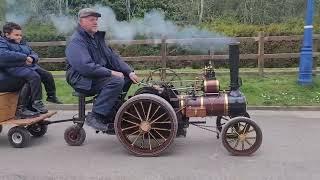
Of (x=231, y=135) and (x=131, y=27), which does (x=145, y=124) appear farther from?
(x=131, y=27)

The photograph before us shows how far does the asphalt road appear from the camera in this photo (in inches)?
231

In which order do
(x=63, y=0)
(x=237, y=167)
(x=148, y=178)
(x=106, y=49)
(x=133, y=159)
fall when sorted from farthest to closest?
1. (x=63, y=0)
2. (x=106, y=49)
3. (x=133, y=159)
4. (x=237, y=167)
5. (x=148, y=178)

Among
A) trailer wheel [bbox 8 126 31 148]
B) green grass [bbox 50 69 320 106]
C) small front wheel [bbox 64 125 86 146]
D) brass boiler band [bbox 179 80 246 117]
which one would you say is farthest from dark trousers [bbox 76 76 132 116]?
green grass [bbox 50 69 320 106]

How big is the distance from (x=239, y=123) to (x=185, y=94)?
821 millimetres

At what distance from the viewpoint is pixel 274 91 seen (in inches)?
460

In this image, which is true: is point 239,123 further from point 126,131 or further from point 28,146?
point 28,146

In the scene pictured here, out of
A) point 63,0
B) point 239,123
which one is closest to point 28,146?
point 239,123

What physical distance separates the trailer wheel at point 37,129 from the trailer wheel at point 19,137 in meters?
0.61

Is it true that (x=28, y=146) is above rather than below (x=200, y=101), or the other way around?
below

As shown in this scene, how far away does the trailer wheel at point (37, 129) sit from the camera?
7769mm

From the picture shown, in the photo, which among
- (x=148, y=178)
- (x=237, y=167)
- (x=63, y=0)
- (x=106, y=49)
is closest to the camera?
(x=148, y=178)

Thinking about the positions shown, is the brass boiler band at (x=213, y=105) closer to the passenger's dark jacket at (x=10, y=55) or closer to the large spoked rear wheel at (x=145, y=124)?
the large spoked rear wheel at (x=145, y=124)

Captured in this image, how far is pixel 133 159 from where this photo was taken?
21.4 feet

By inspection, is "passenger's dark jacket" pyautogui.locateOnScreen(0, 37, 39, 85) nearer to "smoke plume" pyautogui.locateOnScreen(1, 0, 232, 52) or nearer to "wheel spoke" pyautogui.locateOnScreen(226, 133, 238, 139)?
"wheel spoke" pyautogui.locateOnScreen(226, 133, 238, 139)
